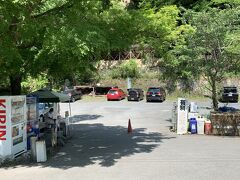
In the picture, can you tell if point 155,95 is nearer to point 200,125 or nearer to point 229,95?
point 229,95

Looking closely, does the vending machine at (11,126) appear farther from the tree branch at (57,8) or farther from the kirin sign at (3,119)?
the tree branch at (57,8)

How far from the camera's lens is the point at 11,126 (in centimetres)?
1644

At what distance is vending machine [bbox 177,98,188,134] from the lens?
83.2ft

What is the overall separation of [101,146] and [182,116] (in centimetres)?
696

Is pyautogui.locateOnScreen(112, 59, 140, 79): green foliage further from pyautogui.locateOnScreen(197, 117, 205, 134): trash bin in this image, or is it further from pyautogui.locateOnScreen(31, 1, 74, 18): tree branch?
pyautogui.locateOnScreen(31, 1, 74, 18): tree branch

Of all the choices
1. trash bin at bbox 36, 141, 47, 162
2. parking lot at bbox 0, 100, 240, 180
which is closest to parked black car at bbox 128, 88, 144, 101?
parking lot at bbox 0, 100, 240, 180

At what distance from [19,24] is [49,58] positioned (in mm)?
3750

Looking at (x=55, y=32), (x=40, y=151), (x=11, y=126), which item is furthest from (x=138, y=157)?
(x=55, y=32)

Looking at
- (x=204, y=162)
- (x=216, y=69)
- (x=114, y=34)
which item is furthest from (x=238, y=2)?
(x=204, y=162)

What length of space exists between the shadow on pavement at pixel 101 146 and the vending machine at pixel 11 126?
3.52 feet

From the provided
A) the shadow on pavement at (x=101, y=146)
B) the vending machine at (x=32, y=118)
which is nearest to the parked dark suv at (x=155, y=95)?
the shadow on pavement at (x=101, y=146)

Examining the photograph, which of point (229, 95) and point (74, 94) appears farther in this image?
point (74, 94)

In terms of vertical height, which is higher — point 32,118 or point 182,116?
point 32,118

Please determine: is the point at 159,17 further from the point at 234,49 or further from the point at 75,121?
the point at 75,121
